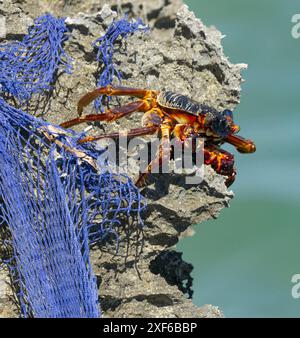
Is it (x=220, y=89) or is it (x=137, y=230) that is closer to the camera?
(x=137, y=230)

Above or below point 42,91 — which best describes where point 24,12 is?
above

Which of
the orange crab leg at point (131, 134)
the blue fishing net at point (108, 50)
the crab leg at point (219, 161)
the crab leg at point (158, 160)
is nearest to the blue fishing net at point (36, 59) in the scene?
the blue fishing net at point (108, 50)

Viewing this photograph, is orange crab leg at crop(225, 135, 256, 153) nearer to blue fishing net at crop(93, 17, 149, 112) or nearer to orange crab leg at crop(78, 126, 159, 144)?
orange crab leg at crop(78, 126, 159, 144)

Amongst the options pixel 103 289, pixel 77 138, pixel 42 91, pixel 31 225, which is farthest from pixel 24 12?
pixel 103 289

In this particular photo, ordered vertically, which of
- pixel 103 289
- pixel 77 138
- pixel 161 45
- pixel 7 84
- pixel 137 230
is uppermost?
pixel 161 45

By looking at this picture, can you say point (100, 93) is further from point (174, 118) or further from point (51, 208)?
point (51, 208)

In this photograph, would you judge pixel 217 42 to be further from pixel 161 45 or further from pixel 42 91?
pixel 42 91
